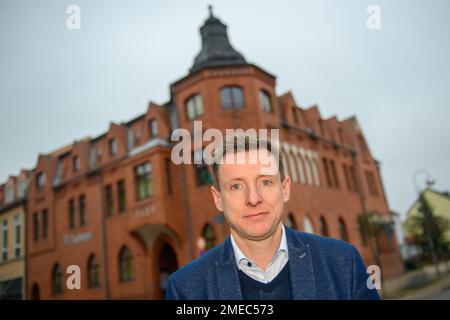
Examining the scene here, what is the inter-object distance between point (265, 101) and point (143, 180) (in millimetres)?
7839

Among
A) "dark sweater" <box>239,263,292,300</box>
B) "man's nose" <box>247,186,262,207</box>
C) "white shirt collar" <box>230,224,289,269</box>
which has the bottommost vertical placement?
"dark sweater" <box>239,263,292,300</box>

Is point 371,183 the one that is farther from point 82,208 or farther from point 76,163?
point 76,163

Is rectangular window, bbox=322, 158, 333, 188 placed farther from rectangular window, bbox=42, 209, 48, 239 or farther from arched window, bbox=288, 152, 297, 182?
rectangular window, bbox=42, 209, 48, 239

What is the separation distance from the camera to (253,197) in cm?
189

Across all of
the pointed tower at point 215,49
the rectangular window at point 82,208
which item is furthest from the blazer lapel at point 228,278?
the rectangular window at point 82,208

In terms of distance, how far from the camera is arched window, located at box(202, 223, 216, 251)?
1733cm

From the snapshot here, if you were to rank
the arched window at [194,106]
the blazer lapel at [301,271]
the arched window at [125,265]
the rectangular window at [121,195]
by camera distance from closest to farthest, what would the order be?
the blazer lapel at [301,271] < the arched window at [194,106] < the arched window at [125,265] < the rectangular window at [121,195]

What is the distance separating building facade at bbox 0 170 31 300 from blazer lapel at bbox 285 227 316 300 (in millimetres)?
25408

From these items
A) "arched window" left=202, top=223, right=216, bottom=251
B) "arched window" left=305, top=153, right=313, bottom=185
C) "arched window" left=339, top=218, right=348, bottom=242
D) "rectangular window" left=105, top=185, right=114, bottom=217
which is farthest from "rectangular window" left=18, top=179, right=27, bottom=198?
"arched window" left=339, top=218, right=348, bottom=242

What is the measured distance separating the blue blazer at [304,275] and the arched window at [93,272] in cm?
2146

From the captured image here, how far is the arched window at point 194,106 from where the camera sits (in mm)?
18384

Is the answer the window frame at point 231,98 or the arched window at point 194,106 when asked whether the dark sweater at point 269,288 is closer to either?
the window frame at point 231,98

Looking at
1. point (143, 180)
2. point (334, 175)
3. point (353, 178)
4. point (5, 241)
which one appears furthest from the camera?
point (353, 178)

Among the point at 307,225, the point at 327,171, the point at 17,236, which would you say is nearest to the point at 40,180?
the point at 17,236
